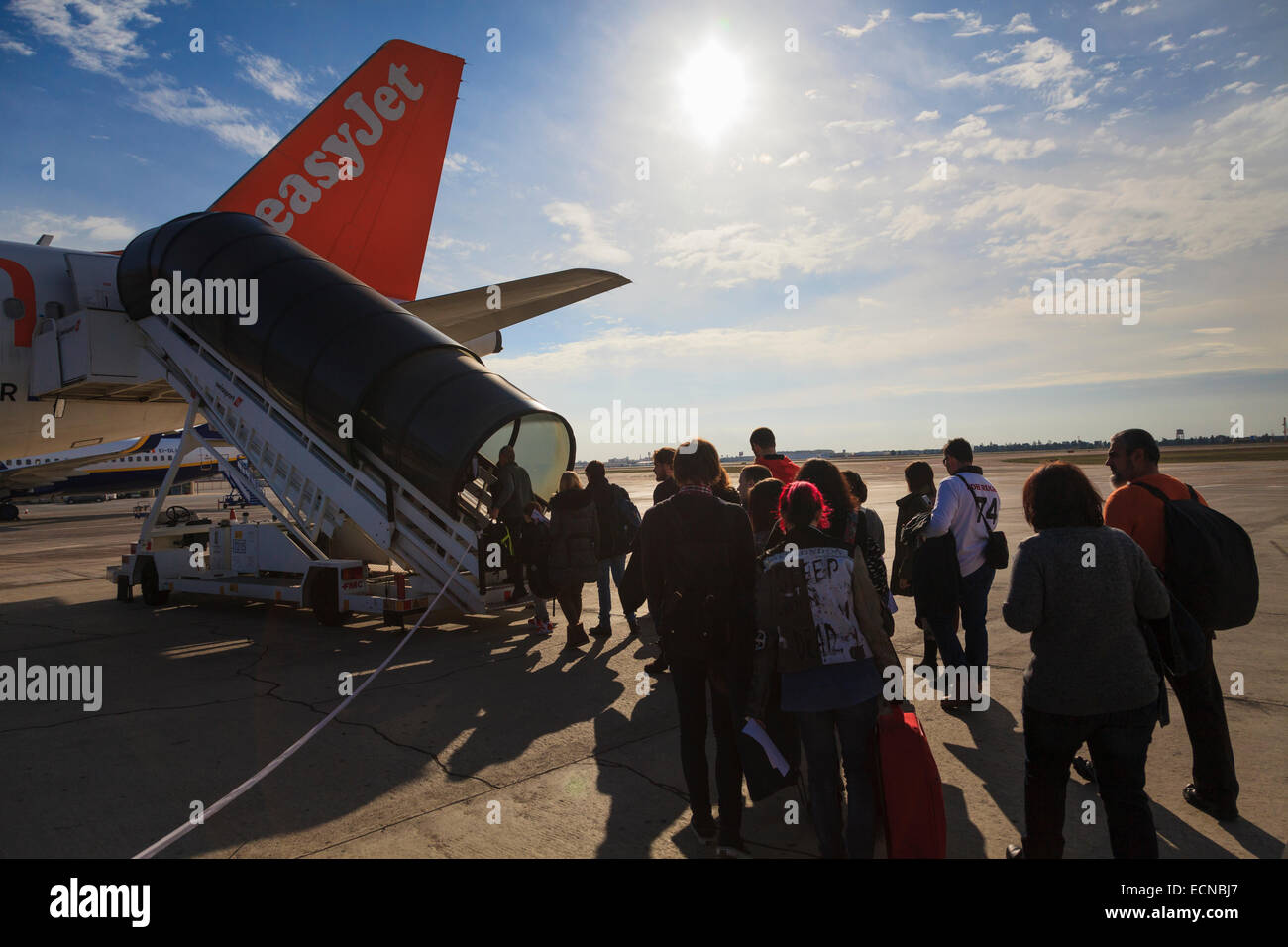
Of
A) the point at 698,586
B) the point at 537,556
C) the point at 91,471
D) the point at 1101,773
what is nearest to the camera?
the point at 1101,773

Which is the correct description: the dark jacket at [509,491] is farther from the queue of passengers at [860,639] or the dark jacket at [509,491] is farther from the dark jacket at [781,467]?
the queue of passengers at [860,639]

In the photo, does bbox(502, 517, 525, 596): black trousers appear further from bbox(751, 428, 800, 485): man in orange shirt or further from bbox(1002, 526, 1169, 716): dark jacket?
bbox(1002, 526, 1169, 716): dark jacket

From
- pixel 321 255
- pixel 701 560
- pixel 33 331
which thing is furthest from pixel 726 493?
pixel 321 255

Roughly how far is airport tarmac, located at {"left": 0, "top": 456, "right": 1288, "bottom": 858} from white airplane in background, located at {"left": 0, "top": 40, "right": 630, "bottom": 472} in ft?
17.1

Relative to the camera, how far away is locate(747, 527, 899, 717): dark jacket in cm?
323

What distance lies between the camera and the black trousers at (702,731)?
3660 mm

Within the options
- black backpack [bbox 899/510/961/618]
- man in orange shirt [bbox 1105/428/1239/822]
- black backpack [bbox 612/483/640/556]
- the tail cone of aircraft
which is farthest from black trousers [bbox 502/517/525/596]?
man in orange shirt [bbox 1105/428/1239/822]

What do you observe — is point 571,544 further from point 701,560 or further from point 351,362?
point 701,560

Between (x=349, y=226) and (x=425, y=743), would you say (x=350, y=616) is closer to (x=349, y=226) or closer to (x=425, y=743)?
(x=425, y=743)

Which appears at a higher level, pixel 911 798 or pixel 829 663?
pixel 829 663

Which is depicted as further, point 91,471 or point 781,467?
point 91,471

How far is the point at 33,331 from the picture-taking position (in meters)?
11.7

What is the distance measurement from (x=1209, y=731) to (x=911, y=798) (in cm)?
212
